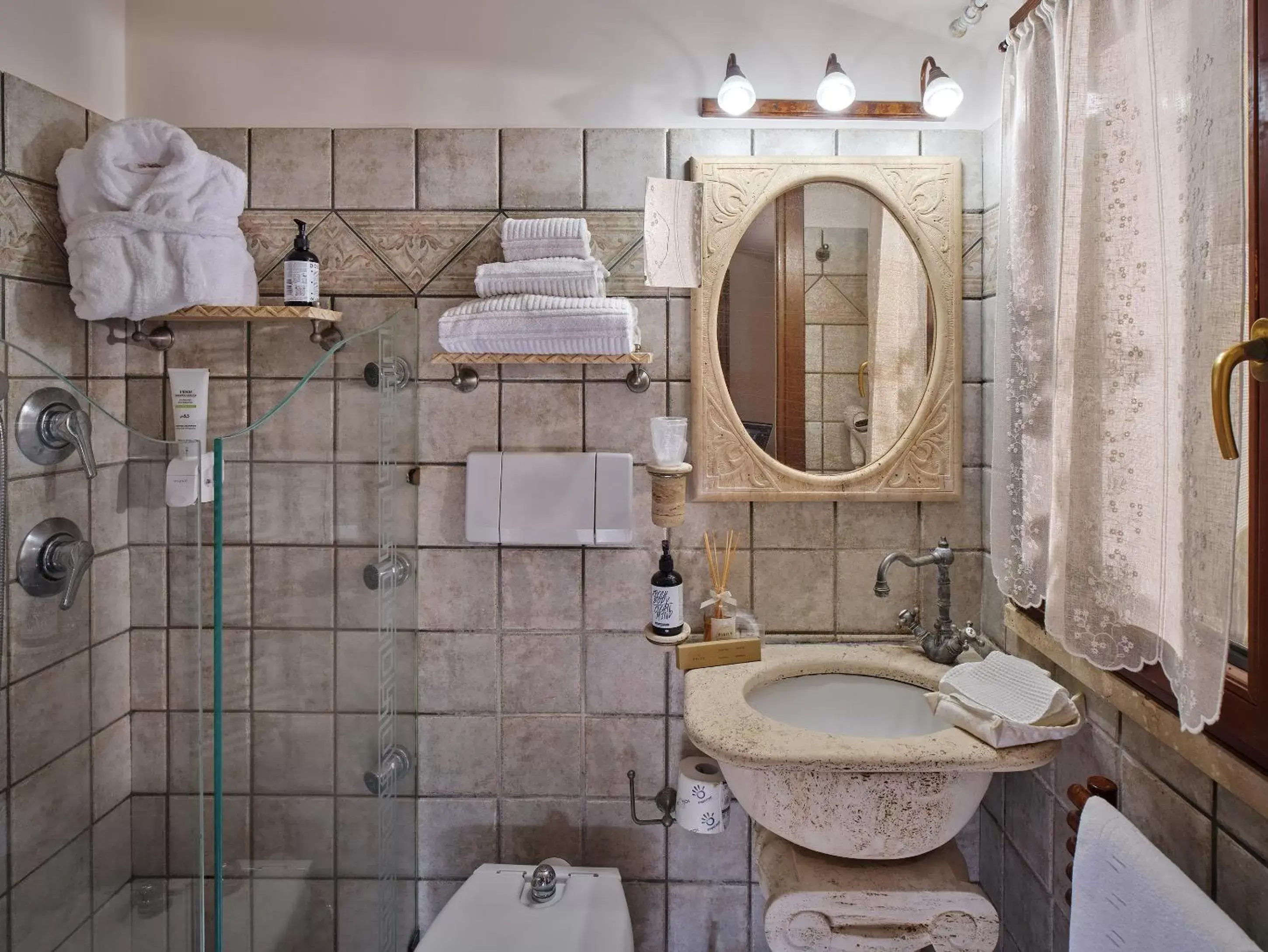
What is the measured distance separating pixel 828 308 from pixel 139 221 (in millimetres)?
1351

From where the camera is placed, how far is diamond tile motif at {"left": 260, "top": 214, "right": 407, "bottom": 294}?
1544mm

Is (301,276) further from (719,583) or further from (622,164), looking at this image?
(719,583)

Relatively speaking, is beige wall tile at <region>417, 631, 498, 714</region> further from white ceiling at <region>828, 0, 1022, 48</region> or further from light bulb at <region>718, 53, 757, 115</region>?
white ceiling at <region>828, 0, 1022, 48</region>

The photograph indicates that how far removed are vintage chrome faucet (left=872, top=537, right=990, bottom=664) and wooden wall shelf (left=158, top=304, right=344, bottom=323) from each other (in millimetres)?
1260

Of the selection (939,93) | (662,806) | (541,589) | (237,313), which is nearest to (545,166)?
(237,313)

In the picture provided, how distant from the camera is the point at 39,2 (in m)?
1.36

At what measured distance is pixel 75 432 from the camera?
0.86 m

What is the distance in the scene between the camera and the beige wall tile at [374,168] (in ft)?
5.03

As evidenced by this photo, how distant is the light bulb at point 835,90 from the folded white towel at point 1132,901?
1.28 metres

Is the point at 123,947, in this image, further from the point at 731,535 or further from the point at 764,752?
the point at 731,535

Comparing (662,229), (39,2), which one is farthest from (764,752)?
(39,2)

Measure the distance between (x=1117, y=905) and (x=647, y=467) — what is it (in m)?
0.98

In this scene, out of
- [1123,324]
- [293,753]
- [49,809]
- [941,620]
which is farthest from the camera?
[941,620]

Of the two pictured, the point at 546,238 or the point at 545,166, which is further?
the point at 545,166
